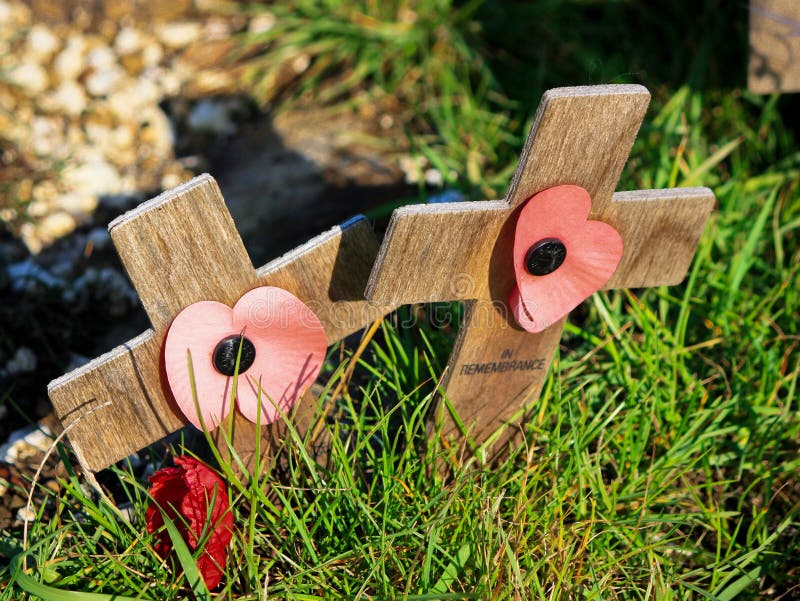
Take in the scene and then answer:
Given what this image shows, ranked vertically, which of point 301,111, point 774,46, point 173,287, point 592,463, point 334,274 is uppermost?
point 173,287

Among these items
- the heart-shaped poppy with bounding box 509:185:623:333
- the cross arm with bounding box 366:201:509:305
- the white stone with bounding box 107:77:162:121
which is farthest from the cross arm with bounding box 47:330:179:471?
the white stone with bounding box 107:77:162:121

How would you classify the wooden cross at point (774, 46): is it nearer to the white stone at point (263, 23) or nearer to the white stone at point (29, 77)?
the white stone at point (263, 23)

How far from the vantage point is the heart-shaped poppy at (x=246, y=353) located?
1.61m

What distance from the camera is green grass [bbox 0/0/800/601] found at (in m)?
1.66

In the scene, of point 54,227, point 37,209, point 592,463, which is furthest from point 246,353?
point 37,209

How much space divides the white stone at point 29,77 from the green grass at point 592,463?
5.69ft

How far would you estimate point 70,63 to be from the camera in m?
3.70

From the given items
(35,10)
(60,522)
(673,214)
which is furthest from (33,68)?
(673,214)

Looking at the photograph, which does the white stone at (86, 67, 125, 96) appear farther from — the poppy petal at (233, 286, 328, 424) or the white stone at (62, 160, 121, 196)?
the poppy petal at (233, 286, 328, 424)

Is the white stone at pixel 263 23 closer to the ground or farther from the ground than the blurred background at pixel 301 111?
farther from the ground

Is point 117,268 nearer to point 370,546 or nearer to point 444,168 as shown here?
point 444,168

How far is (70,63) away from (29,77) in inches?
7.4

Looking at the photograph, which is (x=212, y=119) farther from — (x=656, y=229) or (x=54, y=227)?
(x=656, y=229)

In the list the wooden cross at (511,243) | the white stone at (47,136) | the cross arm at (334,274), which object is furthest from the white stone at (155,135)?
the wooden cross at (511,243)
